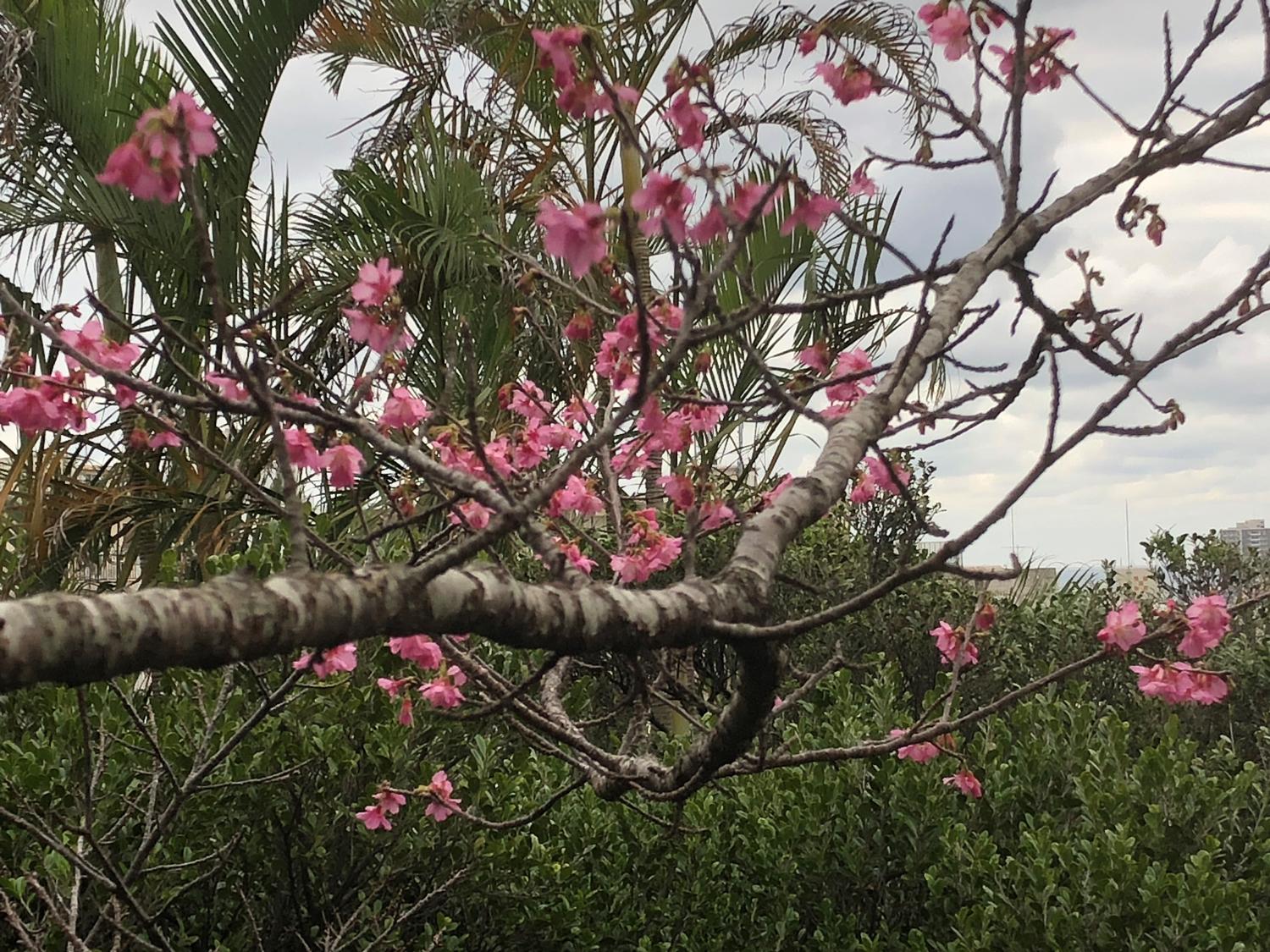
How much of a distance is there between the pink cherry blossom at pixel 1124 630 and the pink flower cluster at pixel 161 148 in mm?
1413

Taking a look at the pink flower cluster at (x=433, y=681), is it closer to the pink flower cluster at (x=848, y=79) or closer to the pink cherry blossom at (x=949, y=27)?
the pink flower cluster at (x=848, y=79)

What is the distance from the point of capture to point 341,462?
4.93ft

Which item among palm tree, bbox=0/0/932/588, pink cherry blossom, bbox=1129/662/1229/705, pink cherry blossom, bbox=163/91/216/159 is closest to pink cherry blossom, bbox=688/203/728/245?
pink cherry blossom, bbox=163/91/216/159

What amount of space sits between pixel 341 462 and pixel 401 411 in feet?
0.67

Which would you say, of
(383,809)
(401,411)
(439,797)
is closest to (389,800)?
(383,809)

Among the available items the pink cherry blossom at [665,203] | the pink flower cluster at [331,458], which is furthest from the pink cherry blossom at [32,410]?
the pink cherry blossom at [665,203]

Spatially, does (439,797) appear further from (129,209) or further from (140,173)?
(129,209)

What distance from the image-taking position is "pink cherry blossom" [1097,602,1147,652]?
1630mm

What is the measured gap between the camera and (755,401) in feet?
4.74

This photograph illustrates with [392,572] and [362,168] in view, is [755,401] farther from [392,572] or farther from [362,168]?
[362,168]

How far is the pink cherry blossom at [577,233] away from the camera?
919mm

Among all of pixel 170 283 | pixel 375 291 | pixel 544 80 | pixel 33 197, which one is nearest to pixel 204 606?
pixel 375 291

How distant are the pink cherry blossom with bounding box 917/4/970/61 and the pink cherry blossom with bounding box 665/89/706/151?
677 mm

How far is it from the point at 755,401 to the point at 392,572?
0.77 metres
